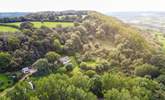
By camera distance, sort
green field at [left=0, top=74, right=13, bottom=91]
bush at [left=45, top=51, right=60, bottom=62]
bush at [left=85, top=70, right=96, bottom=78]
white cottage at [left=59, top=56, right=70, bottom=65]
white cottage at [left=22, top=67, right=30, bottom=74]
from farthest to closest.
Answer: white cottage at [left=59, top=56, right=70, bottom=65] < bush at [left=45, top=51, right=60, bottom=62] < white cottage at [left=22, top=67, right=30, bottom=74] < bush at [left=85, top=70, right=96, bottom=78] < green field at [left=0, top=74, right=13, bottom=91]

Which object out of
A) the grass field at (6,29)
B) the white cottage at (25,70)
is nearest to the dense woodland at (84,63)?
the white cottage at (25,70)

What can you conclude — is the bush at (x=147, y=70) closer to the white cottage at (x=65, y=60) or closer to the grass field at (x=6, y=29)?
the white cottage at (x=65, y=60)

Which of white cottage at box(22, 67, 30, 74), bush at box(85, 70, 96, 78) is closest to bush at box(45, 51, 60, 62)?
white cottage at box(22, 67, 30, 74)

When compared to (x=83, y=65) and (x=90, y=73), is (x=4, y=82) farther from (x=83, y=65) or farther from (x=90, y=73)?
(x=83, y=65)

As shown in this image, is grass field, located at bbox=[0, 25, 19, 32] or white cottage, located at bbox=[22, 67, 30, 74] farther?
grass field, located at bbox=[0, 25, 19, 32]

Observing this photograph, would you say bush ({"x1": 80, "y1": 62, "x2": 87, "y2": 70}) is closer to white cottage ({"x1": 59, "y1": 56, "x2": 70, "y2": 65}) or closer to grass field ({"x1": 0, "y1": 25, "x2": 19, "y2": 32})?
white cottage ({"x1": 59, "y1": 56, "x2": 70, "y2": 65})

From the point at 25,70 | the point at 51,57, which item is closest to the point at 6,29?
the point at 51,57

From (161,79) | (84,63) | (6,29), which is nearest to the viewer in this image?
(161,79)
